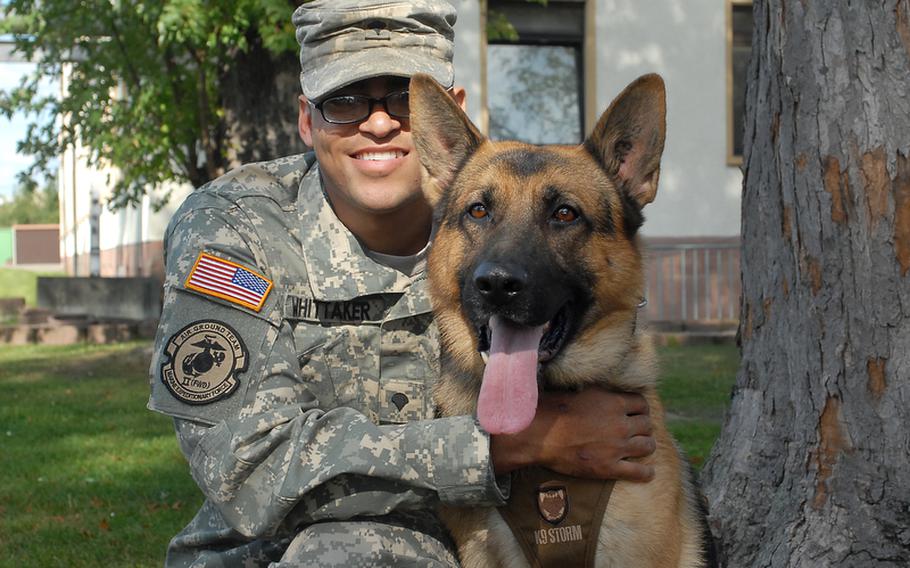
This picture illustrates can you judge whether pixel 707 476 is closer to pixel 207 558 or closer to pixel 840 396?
pixel 840 396

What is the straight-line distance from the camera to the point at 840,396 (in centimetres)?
338

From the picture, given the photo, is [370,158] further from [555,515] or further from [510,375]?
[555,515]

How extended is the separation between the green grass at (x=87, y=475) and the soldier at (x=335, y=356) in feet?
6.98

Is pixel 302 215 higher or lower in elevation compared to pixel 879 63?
lower

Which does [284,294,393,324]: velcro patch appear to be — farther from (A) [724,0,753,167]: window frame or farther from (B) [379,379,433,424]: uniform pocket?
(A) [724,0,753,167]: window frame

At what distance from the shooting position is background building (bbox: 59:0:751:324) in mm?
15352

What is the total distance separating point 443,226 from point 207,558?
124 cm

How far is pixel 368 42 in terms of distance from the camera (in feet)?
10.6

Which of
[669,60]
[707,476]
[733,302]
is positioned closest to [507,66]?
[669,60]

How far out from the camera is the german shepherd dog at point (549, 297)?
9.13ft

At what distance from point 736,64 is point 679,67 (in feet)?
3.24

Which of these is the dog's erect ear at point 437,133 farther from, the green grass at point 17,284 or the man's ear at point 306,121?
the green grass at point 17,284

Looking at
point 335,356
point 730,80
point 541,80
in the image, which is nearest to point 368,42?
point 335,356

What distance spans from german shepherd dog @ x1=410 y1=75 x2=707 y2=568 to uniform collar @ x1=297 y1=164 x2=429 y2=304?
0.19 metres
